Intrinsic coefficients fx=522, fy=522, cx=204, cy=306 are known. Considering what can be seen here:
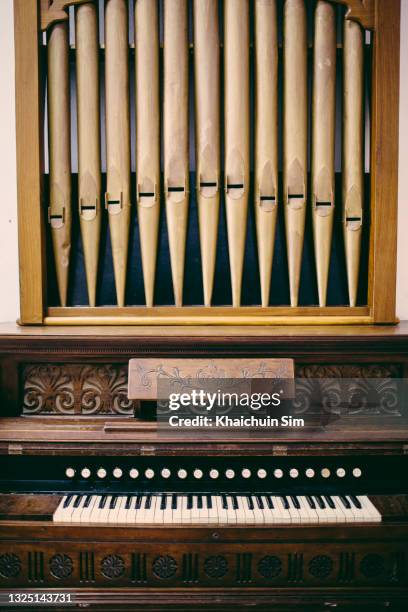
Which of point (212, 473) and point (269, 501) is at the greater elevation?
point (212, 473)

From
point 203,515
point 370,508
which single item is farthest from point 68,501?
point 370,508

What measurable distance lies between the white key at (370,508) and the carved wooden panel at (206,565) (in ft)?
0.36

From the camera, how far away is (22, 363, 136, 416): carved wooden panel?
2334mm

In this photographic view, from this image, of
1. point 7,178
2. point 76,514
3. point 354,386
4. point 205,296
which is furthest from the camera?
point 7,178

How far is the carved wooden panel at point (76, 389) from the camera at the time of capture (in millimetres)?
2334

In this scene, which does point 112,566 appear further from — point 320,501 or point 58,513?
point 320,501

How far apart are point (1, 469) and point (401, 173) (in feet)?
8.17

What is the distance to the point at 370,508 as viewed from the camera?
216cm

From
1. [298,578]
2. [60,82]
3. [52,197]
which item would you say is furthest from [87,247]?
[298,578]

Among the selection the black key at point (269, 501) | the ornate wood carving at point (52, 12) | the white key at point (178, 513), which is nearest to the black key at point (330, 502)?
the black key at point (269, 501)

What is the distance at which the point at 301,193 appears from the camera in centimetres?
243

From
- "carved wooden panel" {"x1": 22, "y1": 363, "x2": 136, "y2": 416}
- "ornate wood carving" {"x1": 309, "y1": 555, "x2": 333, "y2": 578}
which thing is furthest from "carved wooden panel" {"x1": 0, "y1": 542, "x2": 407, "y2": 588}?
"carved wooden panel" {"x1": 22, "y1": 363, "x2": 136, "y2": 416}

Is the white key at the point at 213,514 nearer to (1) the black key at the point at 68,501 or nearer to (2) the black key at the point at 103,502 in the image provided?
(2) the black key at the point at 103,502

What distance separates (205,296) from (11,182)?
130 cm
